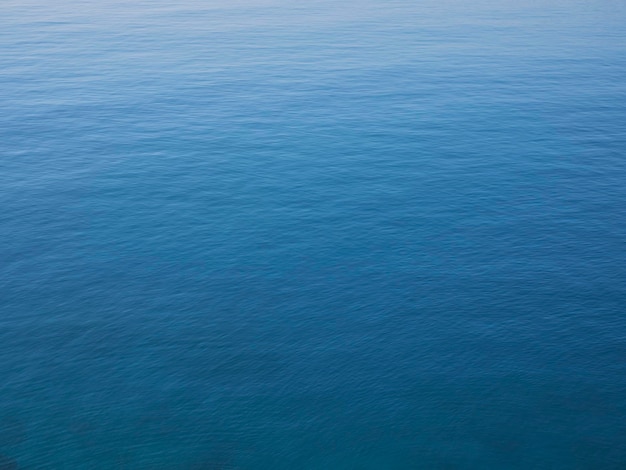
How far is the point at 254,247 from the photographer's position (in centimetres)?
13062

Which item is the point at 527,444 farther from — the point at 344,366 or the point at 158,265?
the point at 158,265

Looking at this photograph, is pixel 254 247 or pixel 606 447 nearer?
pixel 606 447

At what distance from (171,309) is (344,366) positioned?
96.0 ft

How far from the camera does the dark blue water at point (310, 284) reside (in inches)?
3674

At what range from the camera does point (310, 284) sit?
400 ft

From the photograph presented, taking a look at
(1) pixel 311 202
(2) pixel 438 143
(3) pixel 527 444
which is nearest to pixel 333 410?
(3) pixel 527 444

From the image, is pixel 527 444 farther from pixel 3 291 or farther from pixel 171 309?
pixel 3 291

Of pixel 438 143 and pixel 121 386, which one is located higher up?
pixel 438 143

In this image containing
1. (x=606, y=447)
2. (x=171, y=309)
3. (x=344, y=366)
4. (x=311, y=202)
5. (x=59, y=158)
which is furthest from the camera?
(x=59, y=158)

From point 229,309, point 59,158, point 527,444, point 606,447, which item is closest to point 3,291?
point 229,309

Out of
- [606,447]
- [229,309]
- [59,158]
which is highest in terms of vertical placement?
[59,158]

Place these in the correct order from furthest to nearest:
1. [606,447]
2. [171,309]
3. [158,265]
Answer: [158,265] < [171,309] < [606,447]

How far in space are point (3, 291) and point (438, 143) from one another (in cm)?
9759

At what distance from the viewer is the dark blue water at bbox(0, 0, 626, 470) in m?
93.3
